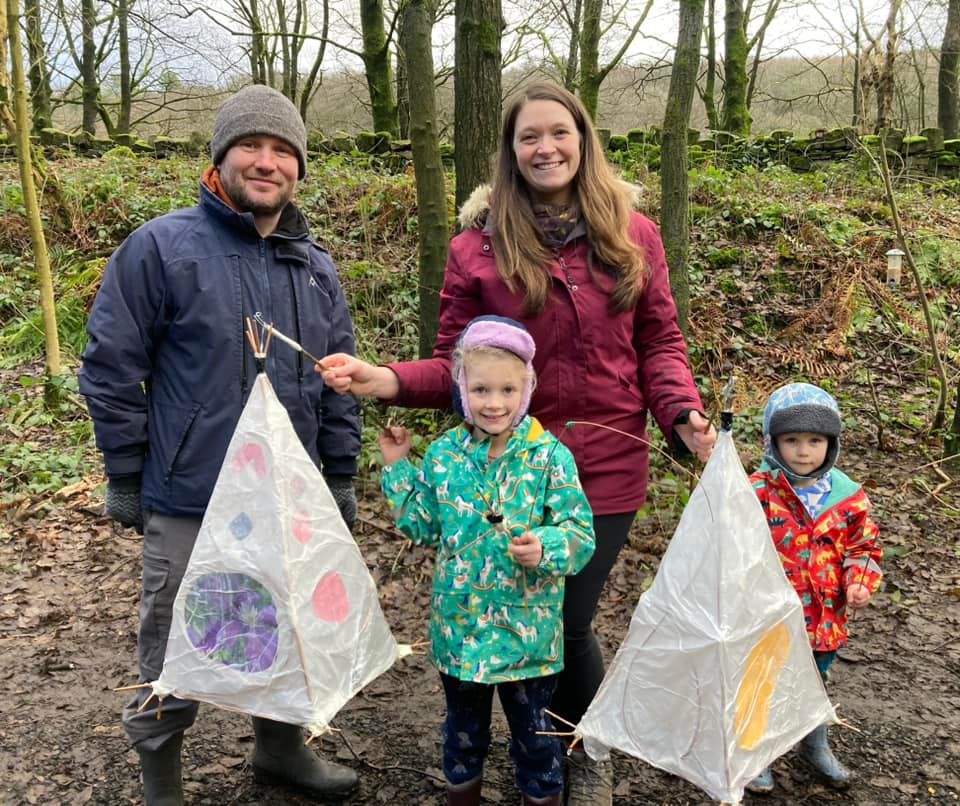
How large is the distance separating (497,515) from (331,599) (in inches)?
20.4

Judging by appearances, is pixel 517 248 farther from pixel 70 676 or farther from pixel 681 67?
pixel 681 67

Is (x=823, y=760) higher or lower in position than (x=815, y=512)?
lower

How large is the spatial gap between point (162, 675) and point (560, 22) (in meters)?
17.9

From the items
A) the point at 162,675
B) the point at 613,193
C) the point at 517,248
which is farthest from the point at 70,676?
the point at 613,193

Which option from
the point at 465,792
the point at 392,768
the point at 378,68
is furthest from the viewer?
the point at 378,68

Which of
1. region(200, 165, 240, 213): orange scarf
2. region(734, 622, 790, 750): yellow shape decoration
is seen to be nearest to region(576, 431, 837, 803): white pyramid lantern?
region(734, 622, 790, 750): yellow shape decoration

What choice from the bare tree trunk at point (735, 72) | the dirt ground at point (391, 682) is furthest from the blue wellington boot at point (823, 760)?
the bare tree trunk at point (735, 72)

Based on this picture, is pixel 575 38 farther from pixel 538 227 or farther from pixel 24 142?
pixel 538 227

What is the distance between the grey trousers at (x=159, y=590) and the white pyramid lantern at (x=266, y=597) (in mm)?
216

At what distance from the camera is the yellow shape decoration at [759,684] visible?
1.92 metres

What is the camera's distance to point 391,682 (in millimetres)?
3623

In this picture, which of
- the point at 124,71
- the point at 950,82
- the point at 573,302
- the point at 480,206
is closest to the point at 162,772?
the point at 573,302

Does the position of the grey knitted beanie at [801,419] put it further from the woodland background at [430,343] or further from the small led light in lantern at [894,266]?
the small led light in lantern at [894,266]

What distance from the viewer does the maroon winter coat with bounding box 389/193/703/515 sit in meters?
2.38
